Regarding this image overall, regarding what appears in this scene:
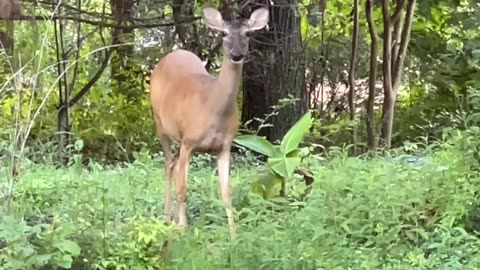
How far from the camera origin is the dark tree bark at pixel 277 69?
9.58 meters

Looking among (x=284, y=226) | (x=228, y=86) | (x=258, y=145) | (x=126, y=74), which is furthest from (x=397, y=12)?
(x=284, y=226)

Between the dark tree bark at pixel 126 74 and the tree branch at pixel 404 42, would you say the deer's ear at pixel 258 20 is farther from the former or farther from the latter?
the dark tree bark at pixel 126 74

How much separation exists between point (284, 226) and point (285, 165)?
84 centimetres

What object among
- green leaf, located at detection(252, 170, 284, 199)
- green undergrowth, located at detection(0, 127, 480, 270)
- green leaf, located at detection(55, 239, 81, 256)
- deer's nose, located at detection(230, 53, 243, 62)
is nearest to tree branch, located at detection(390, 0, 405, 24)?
green undergrowth, located at detection(0, 127, 480, 270)

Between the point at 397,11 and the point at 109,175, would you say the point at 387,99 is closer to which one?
the point at 397,11

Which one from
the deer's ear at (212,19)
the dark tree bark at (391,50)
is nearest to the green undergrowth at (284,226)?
the deer's ear at (212,19)

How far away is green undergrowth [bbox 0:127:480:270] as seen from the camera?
15.9ft

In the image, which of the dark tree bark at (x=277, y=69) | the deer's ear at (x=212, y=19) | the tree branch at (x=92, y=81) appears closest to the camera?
the deer's ear at (x=212, y=19)

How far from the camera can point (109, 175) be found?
7.36 m

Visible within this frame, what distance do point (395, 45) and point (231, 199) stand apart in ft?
18.5

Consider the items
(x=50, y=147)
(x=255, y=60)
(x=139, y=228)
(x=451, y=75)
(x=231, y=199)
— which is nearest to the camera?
(x=139, y=228)

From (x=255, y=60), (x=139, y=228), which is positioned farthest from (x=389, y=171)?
(x=255, y=60)

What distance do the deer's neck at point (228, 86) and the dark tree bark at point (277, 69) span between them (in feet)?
11.9

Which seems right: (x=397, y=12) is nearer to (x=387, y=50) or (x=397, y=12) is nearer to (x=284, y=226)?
(x=387, y=50)
